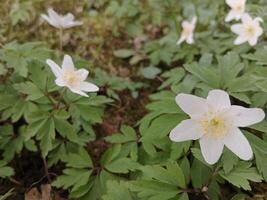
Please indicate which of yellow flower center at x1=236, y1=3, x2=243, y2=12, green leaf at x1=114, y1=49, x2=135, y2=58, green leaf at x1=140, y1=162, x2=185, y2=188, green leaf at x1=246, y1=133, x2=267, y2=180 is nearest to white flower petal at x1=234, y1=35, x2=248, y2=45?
yellow flower center at x1=236, y1=3, x2=243, y2=12

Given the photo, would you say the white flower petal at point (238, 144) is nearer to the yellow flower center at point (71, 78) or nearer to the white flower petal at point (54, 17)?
the yellow flower center at point (71, 78)

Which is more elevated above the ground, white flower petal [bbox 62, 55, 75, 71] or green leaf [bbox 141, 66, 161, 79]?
white flower petal [bbox 62, 55, 75, 71]

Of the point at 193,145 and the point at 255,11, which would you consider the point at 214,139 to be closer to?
the point at 193,145

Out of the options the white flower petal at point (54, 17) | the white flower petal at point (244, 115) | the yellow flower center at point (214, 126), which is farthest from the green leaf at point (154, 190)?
the white flower petal at point (54, 17)

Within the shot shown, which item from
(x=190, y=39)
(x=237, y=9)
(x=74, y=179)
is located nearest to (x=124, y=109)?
(x=190, y=39)

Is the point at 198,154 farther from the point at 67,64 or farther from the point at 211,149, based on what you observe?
the point at 67,64

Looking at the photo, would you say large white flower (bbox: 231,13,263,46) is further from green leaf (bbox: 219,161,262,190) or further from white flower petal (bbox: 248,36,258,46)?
green leaf (bbox: 219,161,262,190)

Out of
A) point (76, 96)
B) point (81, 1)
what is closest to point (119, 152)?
point (76, 96)
